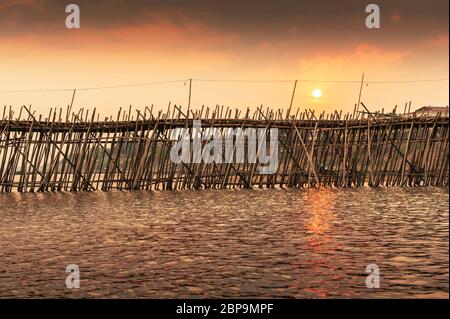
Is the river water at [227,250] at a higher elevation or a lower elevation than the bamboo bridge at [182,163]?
lower

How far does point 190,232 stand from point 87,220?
4.12m

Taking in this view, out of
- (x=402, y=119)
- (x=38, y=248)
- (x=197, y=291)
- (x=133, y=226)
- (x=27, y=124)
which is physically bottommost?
(x=197, y=291)

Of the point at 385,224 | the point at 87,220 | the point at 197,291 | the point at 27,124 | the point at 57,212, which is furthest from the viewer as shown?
the point at 27,124

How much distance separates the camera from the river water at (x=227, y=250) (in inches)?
364

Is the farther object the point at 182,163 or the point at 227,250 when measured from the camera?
the point at 182,163

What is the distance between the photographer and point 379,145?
35.7 metres

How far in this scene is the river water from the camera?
9234mm

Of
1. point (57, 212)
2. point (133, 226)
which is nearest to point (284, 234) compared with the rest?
point (133, 226)

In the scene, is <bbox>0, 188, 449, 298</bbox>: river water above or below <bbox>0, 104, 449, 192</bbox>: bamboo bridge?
below

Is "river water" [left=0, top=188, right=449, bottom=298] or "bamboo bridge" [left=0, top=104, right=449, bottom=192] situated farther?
"bamboo bridge" [left=0, top=104, right=449, bottom=192]

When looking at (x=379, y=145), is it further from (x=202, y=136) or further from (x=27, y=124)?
(x=27, y=124)

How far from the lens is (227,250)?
1243 cm

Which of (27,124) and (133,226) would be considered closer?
(133,226)

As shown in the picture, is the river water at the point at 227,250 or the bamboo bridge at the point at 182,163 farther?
the bamboo bridge at the point at 182,163
